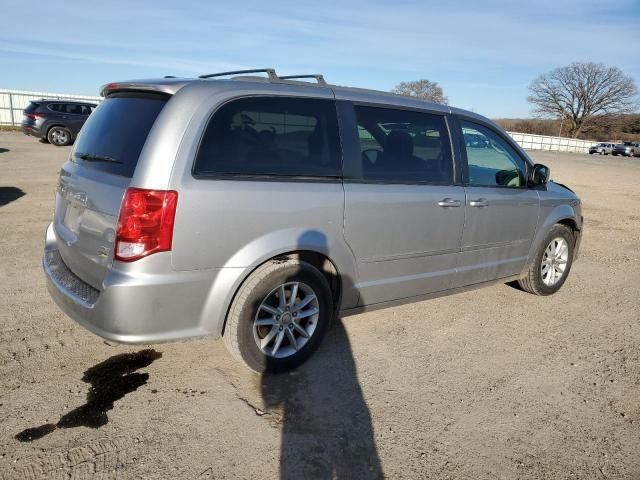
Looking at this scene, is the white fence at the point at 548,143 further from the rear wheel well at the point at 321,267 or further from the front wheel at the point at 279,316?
the front wheel at the point at 279,316

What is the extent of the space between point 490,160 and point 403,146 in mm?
1104

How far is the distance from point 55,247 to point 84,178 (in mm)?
759

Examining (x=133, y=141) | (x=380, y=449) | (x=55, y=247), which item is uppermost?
(x=133, y=141)

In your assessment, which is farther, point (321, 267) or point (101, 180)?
point (321, 267)

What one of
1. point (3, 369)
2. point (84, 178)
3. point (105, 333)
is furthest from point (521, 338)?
point (3, 369)

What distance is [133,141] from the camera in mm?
2922

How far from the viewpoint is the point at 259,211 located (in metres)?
2.98

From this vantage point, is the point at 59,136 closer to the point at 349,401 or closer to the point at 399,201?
the point at 399,201

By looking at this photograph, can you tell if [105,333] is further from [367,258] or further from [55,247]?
[367,258]

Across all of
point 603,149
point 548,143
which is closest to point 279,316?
point 548,143

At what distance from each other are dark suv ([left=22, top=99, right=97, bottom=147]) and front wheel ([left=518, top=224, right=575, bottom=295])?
58.8 ft

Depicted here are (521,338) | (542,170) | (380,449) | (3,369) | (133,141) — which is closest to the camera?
(380,449)

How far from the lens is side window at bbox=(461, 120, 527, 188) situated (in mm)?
4242

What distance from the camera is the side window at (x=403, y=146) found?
357 cm
